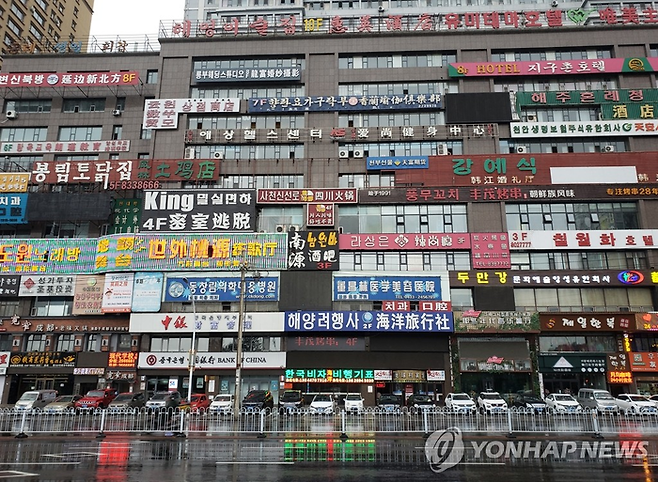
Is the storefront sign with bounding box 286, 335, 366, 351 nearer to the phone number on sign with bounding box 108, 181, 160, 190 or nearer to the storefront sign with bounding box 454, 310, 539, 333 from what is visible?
the storefront sign with bounding box 454, 310, 539, 333

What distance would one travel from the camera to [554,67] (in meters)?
47.2

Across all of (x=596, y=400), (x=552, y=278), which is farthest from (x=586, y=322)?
(x=596, y=400)

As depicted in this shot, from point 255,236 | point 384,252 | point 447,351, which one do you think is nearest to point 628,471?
point 447,351

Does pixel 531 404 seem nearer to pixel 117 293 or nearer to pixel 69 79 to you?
pixel 117 293

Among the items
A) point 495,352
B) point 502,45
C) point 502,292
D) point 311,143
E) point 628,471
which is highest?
point 502,45

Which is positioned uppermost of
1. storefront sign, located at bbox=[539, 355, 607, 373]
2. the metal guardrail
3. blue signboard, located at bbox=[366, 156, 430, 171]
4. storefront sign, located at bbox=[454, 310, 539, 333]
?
blue signboard, located at bbox=[366, 156, 430, 171]

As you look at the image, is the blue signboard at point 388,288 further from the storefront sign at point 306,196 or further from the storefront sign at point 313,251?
the storefront sign at point 306,196

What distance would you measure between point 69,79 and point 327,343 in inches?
1434

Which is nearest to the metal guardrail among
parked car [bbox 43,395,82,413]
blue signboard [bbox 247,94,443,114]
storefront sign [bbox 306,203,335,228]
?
parked car [bbox 43,395,82,413]

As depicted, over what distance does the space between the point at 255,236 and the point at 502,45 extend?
3068 cm

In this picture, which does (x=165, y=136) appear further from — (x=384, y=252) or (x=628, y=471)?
(x=628, y=471)

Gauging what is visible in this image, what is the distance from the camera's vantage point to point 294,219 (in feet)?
148

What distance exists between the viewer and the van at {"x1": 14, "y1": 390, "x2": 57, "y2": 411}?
32031mm

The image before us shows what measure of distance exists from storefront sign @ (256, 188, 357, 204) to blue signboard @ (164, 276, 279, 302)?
7276 millimetres
